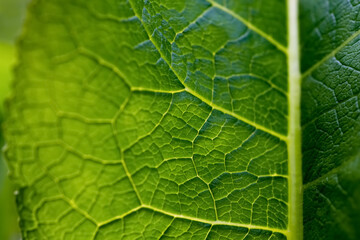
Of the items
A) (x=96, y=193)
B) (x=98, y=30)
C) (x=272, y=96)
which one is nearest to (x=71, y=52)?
(x=98, y=30)

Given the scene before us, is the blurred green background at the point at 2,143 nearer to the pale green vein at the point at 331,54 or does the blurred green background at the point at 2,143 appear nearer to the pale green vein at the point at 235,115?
the pale green vein at the point at 235,115

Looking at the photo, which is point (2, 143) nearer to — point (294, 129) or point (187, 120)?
point (187, 120)

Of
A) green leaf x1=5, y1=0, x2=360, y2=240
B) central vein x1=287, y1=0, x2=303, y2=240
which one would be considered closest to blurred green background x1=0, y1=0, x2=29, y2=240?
green leaf x1=5, y1=0, x2=360, y2=240

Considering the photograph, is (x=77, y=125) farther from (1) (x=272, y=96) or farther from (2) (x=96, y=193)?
(1) (x=272, y=96)

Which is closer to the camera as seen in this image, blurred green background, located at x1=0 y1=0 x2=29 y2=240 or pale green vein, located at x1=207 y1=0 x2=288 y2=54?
pale green vein, located at x1=207 y1=0 x2=288 y2=54

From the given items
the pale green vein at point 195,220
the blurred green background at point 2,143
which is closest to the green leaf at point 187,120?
→ the pale green vein at point 195,220

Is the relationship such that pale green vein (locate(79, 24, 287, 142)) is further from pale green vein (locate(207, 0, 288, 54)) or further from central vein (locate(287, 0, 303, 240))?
pale green vein (locate(207, 0, 288, 54))

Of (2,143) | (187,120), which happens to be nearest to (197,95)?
A: (187,120)

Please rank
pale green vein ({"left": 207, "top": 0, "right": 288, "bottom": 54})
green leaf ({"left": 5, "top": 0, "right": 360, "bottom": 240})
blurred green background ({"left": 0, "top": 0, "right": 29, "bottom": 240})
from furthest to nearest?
blurred green background ({"left": 0, "top": 0, "right": 29, "bottom": 240}), pale green vein ({"left": 207, "top": 0, "right": 288, "bottom": 54}), green leaf ({"left": 5, "top": 0, "right": 360, "bottom": 240})
